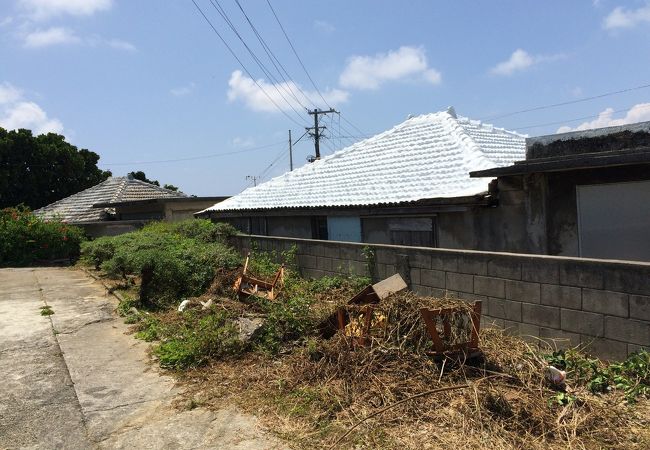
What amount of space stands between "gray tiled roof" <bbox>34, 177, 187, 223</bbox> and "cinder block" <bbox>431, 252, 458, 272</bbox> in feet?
66.6

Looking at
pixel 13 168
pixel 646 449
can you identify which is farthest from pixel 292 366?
pixel 13 168

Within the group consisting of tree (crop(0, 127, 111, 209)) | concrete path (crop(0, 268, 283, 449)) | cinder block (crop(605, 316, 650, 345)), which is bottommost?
concrete path (crop(0, 268, 283, 449))

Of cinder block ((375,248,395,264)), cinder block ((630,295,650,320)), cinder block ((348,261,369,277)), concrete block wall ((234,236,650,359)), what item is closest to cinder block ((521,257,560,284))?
concrete block wall ((234,236,650,359))

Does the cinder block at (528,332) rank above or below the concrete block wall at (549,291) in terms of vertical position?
below

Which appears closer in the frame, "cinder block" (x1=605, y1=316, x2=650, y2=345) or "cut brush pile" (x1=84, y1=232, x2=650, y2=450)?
"cut brush pile" (x1=84, y1=232, x2=650, y2=450)

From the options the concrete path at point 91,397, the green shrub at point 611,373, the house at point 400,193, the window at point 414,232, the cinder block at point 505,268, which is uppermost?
the house at point 400,193

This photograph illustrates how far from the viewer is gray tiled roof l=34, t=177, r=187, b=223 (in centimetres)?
2373

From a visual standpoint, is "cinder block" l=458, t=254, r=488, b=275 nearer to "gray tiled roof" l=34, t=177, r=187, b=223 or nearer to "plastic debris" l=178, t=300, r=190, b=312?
"plastic debris" l=178, t=300, r=190, b=312

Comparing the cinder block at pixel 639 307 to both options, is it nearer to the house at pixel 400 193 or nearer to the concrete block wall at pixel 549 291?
the concrete block wall at pixel 549 291

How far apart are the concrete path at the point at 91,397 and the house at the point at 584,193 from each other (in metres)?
5.54

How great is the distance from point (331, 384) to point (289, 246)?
5695mm

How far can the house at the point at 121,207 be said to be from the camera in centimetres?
2131

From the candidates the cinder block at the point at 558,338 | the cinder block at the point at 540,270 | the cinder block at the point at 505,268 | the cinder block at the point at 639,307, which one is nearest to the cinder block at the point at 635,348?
the cinder block at the point at 639,307

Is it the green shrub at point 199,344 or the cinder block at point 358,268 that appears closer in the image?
the green shrub at point 199,344
